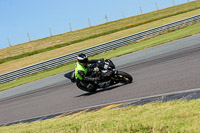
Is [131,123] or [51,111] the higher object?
[131,123]

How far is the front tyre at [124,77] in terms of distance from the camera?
10.6 m

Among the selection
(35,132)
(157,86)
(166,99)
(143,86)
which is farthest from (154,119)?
(143,86)

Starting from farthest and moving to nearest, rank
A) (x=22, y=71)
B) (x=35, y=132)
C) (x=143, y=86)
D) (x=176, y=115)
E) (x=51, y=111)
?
(x=22, y=71)
(x=51, y=111)
(x=143, y=86)
(x=35, y=132)
(x=176, y=115)

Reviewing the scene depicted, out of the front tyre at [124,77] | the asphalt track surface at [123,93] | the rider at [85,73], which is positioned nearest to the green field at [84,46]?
the asphalt track surface at [123,93]

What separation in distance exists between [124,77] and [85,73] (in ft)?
4.26

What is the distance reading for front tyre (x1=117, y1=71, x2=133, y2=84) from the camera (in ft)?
34.8

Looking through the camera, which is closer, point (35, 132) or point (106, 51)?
point (35, 132)

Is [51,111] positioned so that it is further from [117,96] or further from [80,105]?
[117,96]

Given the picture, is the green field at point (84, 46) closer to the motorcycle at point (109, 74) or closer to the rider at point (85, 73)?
the rider at point (85, 73)

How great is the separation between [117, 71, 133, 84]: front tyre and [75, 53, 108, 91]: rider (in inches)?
20.4

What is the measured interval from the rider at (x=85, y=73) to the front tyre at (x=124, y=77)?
52cm

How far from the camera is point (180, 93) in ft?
23.7

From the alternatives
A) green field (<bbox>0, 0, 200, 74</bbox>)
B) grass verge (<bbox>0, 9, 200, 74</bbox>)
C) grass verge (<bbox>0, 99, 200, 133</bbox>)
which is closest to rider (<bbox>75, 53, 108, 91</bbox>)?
grass verge (<bbox>0, 99, 200, 133</bbox>)

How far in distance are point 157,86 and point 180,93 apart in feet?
5.92
